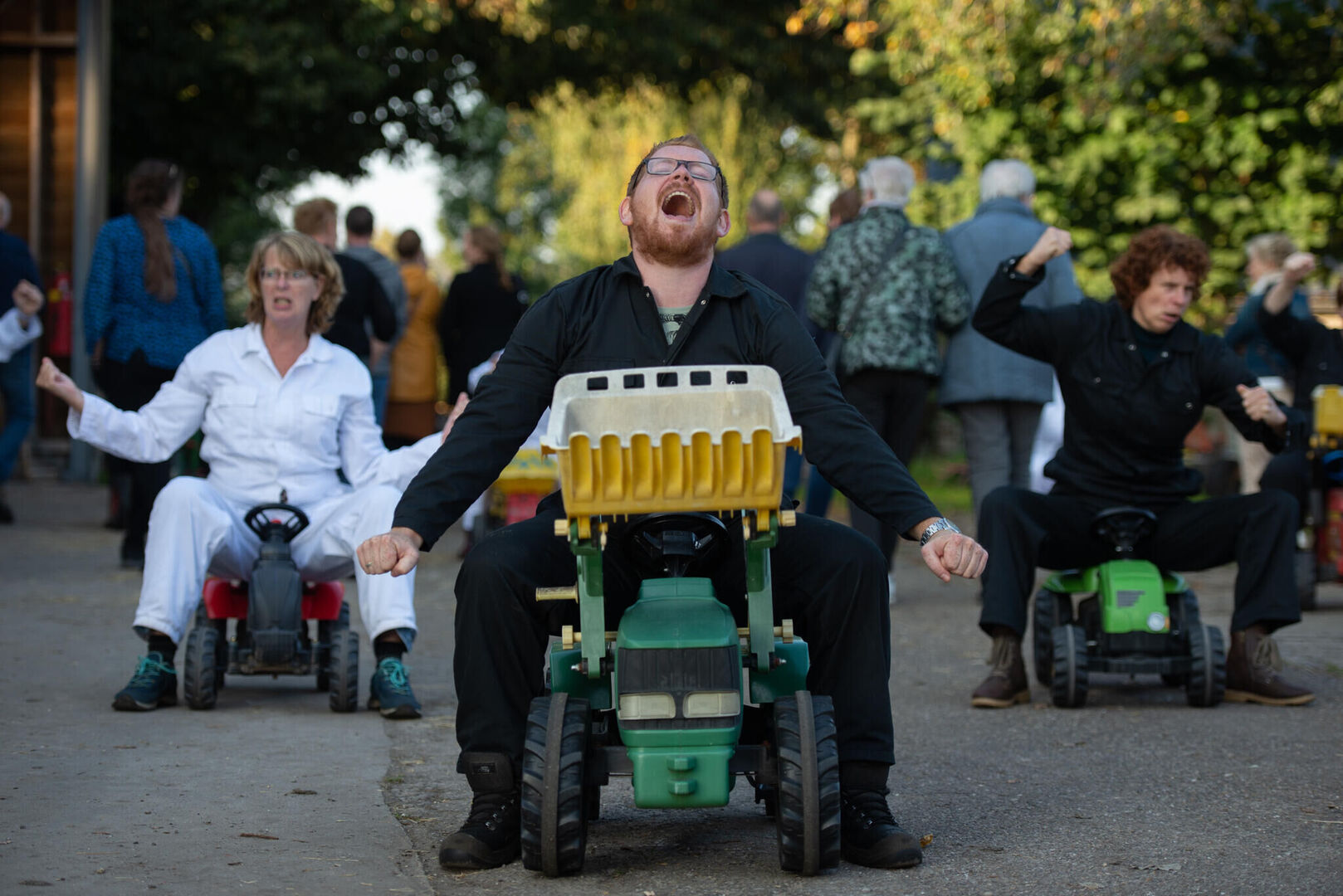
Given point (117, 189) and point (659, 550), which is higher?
point (117, 189)

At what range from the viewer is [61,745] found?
5.46 m

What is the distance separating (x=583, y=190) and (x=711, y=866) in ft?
134

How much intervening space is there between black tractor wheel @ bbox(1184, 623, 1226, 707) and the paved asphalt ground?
0.26 ft

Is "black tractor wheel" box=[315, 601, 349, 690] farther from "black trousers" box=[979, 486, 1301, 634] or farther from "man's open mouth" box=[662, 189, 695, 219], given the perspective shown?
"man's open mouth" box=[662, 189, 695, 219]

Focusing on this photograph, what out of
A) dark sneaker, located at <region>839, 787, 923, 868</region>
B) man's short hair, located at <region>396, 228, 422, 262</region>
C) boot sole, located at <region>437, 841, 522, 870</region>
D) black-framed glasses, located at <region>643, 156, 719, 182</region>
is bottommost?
boot sole, located at <region>437, 841, 522, 870</region>

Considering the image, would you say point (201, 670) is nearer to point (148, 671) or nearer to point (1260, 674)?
point (148, 671)

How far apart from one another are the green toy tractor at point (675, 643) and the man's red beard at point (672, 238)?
0.46 m

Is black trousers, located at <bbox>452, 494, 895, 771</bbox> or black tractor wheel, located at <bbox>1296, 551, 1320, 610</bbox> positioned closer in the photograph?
black trousers, located at <bbox>452, 494, 895, 771</bbox>

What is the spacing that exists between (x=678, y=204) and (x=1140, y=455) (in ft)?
9.36

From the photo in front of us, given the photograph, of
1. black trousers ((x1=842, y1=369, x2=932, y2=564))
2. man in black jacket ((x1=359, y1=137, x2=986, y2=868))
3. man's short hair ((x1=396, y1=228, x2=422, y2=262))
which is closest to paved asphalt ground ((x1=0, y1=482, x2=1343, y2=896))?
man in black jacket ((x1=359, y1=137, x2=986, y2=868))

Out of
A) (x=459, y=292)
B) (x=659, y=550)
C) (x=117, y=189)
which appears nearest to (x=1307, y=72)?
(x=459, y=292)

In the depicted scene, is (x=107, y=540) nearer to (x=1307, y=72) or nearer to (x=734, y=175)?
(x=1307, y=72)

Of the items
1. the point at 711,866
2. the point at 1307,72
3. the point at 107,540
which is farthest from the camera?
the point at 1307,72

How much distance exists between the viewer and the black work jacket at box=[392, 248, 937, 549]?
14.5 ft
